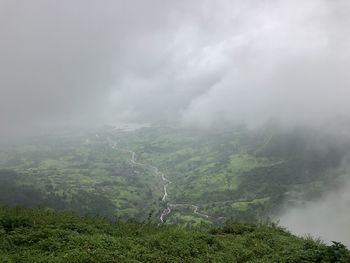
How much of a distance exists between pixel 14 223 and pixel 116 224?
908cm

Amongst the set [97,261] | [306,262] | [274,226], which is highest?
[274,226]

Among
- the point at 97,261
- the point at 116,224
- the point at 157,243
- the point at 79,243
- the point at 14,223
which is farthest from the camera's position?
the point at 116,224

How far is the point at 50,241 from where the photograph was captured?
1057 inches

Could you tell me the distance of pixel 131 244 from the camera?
27.7m

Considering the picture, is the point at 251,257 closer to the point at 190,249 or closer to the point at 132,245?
the point at 190,249

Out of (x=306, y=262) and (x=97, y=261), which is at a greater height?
(x=306, y=262)

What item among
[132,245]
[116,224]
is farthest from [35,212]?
[132,245]

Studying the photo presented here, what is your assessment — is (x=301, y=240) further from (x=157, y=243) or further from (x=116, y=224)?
(x=116, y=224)

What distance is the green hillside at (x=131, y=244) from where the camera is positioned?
78.9 feet

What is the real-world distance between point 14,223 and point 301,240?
25431 mm

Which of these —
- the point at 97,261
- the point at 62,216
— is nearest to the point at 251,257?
the point at 97,261

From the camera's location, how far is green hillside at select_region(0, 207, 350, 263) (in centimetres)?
2406

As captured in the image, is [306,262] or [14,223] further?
[14,223]

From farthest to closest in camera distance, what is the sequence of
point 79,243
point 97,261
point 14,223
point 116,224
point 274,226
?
point 274,226 < point 116,224 < point 14,223 < point 79,243 < point 97,261
